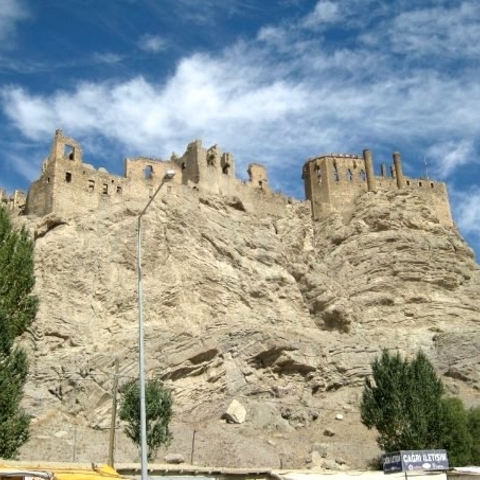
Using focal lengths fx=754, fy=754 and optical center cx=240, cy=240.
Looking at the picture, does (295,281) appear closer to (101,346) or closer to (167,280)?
(167,280)

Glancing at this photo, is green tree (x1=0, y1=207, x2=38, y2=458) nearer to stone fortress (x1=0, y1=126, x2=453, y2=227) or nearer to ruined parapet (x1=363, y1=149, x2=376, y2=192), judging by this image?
stone fortress (x1=0, y1=126, x2=453, y2=227)

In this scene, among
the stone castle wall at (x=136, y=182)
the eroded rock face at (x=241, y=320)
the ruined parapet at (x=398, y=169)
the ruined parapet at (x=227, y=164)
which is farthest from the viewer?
the ruined parapet at (x=398, y=169)

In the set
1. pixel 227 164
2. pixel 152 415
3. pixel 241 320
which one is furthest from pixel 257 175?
pixel 152 415

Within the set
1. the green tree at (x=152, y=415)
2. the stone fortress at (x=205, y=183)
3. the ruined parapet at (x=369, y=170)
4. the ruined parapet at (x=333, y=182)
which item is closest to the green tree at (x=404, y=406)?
the green tree at (x=152, y=415)

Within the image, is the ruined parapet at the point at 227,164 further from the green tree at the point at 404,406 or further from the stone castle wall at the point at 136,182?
the green tree at the point at 404,406

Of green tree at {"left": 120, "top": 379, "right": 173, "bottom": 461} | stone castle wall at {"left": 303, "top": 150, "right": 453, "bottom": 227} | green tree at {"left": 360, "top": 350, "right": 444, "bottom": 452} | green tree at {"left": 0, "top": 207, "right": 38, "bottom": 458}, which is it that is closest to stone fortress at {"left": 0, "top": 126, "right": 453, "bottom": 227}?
stone castle wall at {"left": 303, "top": 150, "right": 453, "bottom": 227}

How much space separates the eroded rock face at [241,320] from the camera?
143 feet

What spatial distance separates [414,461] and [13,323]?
61.4 ft

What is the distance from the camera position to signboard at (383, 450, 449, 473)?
25.2 m

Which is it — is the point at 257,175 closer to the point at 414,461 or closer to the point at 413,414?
the point at 413,414

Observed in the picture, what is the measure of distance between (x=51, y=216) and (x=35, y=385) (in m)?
12.1

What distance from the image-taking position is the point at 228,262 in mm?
55875

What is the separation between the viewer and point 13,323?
34.2m

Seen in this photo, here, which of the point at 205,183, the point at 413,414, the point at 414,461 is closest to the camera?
the point at 414,461
